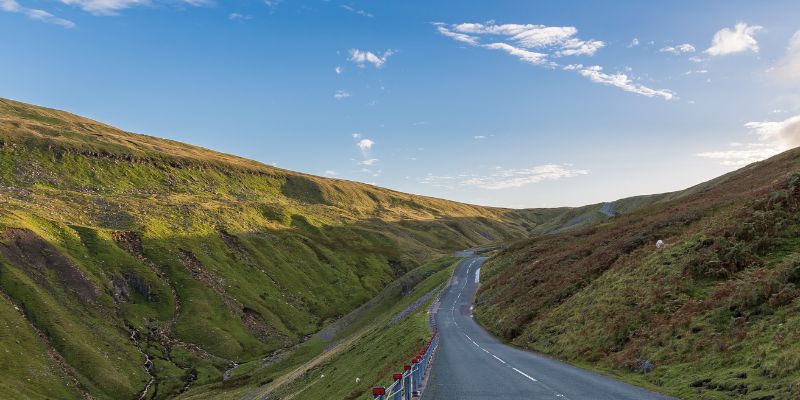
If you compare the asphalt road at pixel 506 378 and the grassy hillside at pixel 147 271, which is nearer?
the asphalt road at pixel 506 378

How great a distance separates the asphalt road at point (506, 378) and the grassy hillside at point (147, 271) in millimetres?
46943

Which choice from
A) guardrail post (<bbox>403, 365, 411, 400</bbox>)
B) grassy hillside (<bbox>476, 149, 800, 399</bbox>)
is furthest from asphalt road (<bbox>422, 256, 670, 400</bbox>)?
grassy hillside (<bbox>476, 149, 800, 399</bbox>)

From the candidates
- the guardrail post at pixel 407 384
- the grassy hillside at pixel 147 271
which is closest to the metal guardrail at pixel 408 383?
the guardrail post at pixel 407 384

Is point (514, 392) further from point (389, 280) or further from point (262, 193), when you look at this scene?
point (262, 193)

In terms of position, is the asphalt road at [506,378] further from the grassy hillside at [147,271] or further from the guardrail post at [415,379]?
the grassy hillside at [147,271]

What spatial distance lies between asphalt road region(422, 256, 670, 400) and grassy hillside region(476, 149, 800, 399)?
218 centimetres

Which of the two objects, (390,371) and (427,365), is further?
(390,371)

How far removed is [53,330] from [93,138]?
12741cm

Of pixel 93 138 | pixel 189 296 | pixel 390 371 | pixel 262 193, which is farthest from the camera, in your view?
pixel 262 193

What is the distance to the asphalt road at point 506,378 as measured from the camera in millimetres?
18234

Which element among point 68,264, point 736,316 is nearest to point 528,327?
point 736,316

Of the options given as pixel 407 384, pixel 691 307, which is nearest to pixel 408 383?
pixel 407 384

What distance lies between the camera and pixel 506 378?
71.7 ft

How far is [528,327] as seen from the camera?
42531 mm
